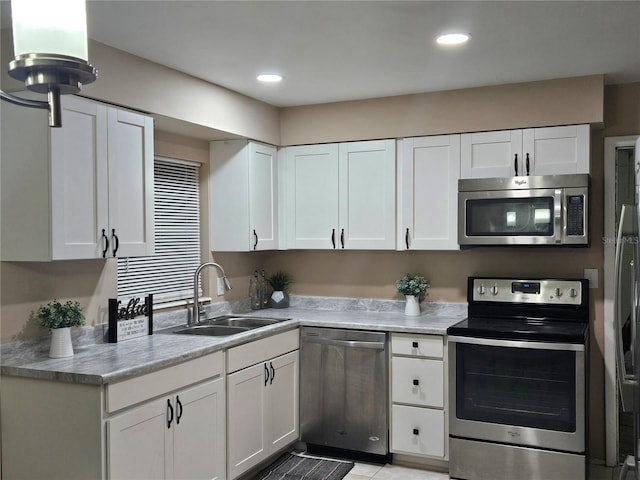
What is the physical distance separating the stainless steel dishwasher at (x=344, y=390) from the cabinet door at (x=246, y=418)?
457mm

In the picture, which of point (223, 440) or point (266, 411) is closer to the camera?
point (223, 440)

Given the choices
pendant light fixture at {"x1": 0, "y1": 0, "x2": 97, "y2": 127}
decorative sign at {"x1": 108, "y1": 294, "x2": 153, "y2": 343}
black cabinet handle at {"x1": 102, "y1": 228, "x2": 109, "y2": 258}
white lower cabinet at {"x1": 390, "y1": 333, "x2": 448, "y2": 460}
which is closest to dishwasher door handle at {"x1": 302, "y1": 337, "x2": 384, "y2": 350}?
white lower cabinet at {"x1": 390, "y1": 333, "x2": 448, "y2": 460}

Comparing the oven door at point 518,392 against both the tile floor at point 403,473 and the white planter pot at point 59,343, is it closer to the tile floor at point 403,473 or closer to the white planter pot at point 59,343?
the tile floor at point 403,473

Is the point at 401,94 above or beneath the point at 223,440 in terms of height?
above

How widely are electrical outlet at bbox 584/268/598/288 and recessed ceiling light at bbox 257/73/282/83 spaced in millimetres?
2331

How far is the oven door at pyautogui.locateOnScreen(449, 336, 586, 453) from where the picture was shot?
10.7 ft

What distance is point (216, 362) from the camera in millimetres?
3113

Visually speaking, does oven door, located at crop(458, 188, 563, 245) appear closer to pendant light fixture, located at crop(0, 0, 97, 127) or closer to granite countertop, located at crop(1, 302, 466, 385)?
granite countertop, located at crop(1, 302, 466, 385)

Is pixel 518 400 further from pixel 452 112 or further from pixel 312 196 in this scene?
pixel 312 196

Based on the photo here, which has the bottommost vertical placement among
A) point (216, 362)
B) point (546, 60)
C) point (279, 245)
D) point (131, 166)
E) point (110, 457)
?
point (110, 457)

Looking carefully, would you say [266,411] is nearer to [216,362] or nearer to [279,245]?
[216,362]

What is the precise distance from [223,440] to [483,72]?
8.44 feet

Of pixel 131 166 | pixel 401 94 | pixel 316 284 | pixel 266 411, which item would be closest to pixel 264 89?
pixel 401 94

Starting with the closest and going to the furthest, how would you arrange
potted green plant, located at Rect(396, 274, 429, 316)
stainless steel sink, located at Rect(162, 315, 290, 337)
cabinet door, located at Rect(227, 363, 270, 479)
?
1. cabinet door, located at Rect(227, 363, 270, 479)
2. stainless steel sink, located at Rect(162, 315, 290, 337)
3. potted green plant, located at Rect(396, 274, 429, 316)
